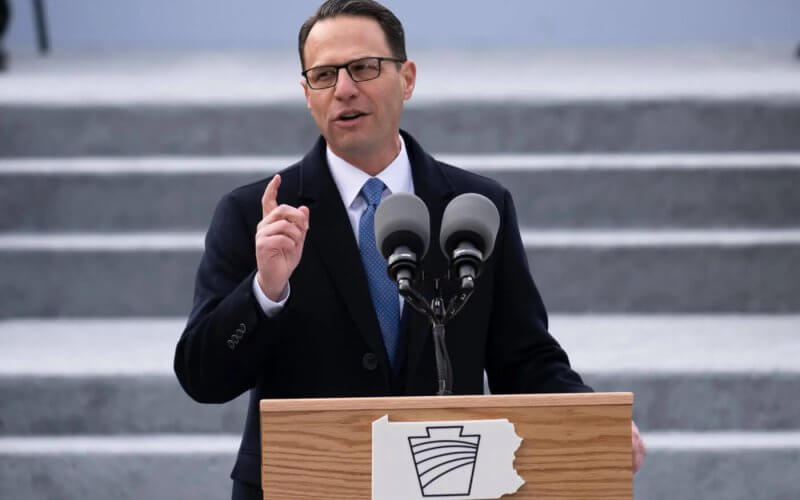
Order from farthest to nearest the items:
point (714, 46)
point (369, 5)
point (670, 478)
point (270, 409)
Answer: point (714, 46)
point (670, 478)
point (369, 5)
point (270, 409)

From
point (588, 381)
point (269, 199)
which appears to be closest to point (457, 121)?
point (588, 381)

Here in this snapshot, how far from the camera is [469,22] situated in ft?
21.7

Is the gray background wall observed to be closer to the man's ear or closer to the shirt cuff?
the man's ear

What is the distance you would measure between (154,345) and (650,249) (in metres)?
1.54

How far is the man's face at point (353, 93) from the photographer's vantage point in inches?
76.9

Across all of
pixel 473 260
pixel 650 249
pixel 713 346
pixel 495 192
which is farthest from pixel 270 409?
pixel 650 249

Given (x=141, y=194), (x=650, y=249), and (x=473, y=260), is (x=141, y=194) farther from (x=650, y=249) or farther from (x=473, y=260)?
(x=473, y=260)

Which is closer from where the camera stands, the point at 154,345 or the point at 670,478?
the point at 670,478

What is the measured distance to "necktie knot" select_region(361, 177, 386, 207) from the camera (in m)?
2.05

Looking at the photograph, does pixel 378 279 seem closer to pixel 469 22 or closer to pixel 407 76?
pixel 407 76

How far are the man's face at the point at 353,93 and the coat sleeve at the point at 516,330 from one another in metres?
0.25

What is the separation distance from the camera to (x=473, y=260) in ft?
5.45

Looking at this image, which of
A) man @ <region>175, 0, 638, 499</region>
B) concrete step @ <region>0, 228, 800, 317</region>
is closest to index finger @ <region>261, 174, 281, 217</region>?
man @ <region>175, 0, 638, 499</region>

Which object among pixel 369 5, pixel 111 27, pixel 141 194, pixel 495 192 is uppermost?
pixel 111 27
